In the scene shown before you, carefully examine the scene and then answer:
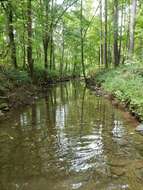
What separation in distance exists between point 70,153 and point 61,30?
26607 mm

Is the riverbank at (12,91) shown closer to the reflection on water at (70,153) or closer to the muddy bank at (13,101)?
the muddy bank at (13,101)

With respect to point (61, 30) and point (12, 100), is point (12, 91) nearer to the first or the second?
point (12, 100)

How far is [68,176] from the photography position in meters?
4.62

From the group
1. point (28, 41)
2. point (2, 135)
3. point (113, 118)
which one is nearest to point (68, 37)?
point (28, 41)

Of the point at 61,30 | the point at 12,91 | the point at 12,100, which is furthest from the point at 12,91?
the point at 61,30

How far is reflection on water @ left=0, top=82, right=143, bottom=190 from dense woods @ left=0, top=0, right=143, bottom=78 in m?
5.75

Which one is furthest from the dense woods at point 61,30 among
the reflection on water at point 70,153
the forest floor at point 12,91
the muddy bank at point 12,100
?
the reflection on water at point 70,153

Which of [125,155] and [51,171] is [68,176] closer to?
[51,171]

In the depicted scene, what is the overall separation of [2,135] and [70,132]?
1835mm

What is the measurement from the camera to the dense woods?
49.9 feet

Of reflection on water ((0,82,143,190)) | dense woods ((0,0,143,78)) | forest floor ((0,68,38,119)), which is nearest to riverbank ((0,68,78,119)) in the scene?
forest floor ((0,68,38,119))

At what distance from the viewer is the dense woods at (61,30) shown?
15.2 meters

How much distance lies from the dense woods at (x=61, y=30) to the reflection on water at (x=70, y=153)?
227 inches

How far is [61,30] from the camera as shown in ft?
101
